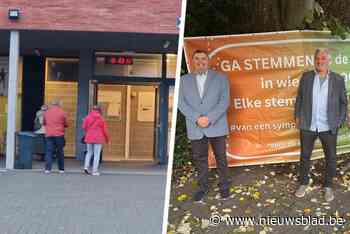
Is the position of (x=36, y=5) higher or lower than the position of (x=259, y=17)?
higher

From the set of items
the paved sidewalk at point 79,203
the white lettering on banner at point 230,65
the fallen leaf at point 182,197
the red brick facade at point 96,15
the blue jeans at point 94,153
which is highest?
the red brick facade at point 96,15

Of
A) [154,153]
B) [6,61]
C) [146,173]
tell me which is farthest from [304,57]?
[6,61]

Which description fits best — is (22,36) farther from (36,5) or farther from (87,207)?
(87,207)

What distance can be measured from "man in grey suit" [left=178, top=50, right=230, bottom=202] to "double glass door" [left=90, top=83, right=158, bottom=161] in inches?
447

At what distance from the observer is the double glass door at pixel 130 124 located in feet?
48.8

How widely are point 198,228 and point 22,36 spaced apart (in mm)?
10720

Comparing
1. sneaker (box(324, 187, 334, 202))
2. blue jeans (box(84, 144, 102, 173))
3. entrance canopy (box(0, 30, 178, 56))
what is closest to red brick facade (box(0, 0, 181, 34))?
entrance canopy (box(0, 30, 178, 56))

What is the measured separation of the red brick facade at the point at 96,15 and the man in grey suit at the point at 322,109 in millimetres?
9011

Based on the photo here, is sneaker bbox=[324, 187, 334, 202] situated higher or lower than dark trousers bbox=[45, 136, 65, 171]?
higher

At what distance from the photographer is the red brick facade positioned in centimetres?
1216

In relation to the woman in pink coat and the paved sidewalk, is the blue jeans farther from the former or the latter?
the paved sidewalk

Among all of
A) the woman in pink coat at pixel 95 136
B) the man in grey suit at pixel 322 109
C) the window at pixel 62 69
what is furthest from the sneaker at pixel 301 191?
the window at pixel 62 69

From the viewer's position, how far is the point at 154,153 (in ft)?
48.8

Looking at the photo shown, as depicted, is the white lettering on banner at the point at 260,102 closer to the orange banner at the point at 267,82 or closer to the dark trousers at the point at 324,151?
the orange banner at the point at 267,82
